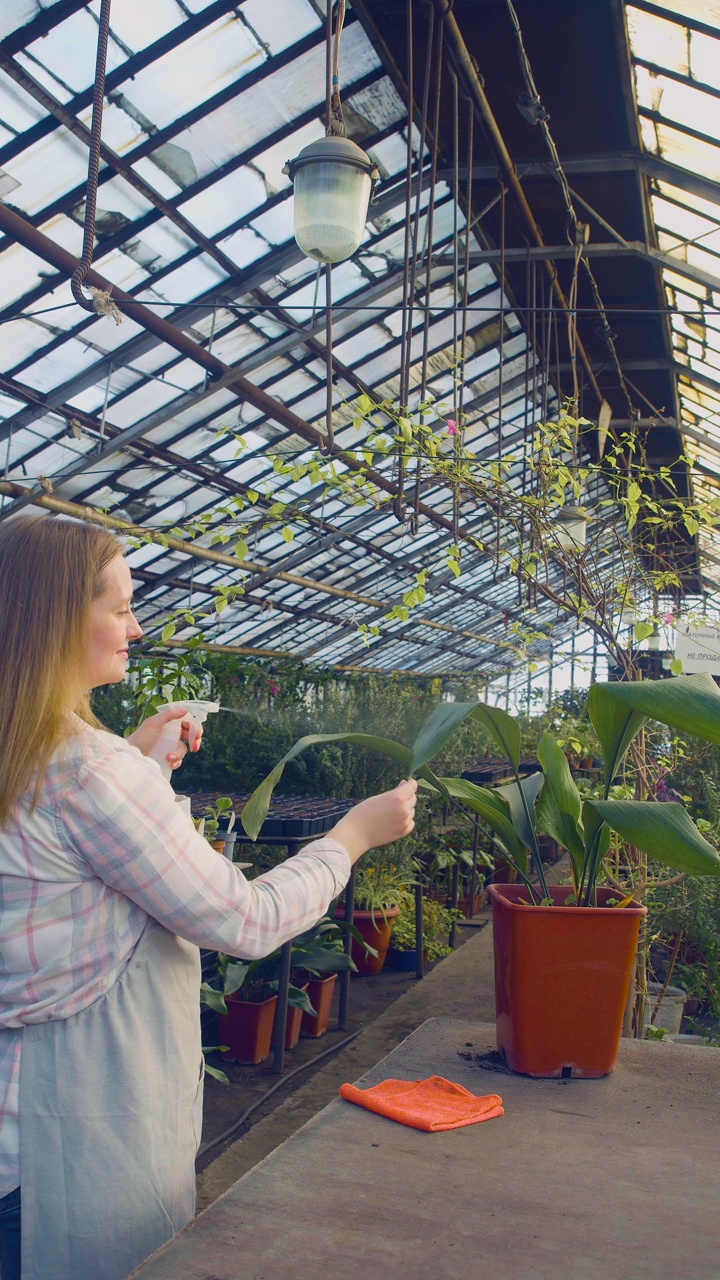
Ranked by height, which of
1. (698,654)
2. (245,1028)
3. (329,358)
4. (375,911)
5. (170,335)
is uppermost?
(170,335)

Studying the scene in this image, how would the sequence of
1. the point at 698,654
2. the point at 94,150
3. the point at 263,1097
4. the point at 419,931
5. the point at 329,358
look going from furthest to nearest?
the point at 698,654
the point at 419,931
the point at 263,1097
the point at 329,358
the point at 94,150

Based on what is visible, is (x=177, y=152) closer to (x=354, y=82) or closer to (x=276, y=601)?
(x=354, y=82)

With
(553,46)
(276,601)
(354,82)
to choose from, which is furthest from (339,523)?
(553,46)

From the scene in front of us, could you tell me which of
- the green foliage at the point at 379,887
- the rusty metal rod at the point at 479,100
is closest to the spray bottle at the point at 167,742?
the rusty metal rod at the point at 479,100

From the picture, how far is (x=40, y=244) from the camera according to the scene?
206 inches

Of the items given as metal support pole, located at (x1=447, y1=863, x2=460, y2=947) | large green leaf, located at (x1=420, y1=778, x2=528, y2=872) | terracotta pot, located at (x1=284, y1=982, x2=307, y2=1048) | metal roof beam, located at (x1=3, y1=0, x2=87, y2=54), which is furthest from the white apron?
metal roof beam, located at (x1=3, y1=0, x2=87, y2=54)

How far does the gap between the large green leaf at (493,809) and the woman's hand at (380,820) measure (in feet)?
1.24

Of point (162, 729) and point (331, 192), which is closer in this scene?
point (162, 729)

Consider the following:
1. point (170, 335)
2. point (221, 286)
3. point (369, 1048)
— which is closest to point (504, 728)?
point (369, 1048)

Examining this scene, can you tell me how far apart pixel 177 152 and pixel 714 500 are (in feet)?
15.0

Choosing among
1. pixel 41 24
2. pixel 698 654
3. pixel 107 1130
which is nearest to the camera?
pixel 107 1130

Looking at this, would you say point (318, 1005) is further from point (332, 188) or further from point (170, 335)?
point (170, 335)

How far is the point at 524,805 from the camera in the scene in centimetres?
149

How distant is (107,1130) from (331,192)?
2.05 metres
